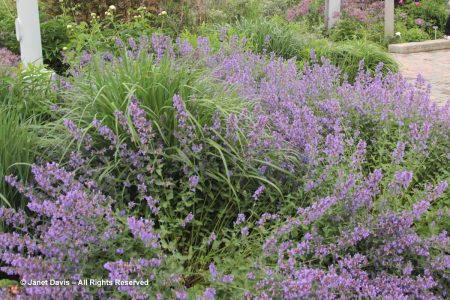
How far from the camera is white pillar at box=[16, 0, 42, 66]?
5.51 metres

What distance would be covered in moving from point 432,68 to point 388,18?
1995 mm

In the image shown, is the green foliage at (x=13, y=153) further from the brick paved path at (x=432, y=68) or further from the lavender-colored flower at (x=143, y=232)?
the brick paved path at (x=432, y=68)

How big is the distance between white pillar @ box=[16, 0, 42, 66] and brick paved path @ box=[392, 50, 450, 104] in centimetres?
437

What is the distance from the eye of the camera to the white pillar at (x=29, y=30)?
5.51m

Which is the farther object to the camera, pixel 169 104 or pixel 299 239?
pixel 169 104

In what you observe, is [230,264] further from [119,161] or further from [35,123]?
[35,123]

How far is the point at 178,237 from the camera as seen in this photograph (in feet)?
9.50

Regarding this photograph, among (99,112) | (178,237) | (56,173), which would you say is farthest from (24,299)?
(99,112)

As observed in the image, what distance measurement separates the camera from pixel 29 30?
554 cm

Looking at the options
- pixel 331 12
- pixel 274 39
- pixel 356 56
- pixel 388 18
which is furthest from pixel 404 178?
pixel 331 12

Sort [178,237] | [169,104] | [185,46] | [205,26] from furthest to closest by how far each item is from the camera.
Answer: [205,26] < [185,46] < [169,104] < [178,237]

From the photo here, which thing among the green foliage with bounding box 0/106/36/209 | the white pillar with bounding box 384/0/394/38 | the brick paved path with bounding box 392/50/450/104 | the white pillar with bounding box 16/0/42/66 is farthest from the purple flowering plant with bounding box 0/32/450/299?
the white pillar with bounding box 384/0/394/38

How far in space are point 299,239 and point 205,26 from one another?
611 centimetres

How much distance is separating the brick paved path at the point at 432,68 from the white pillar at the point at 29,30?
4375 millimetres
